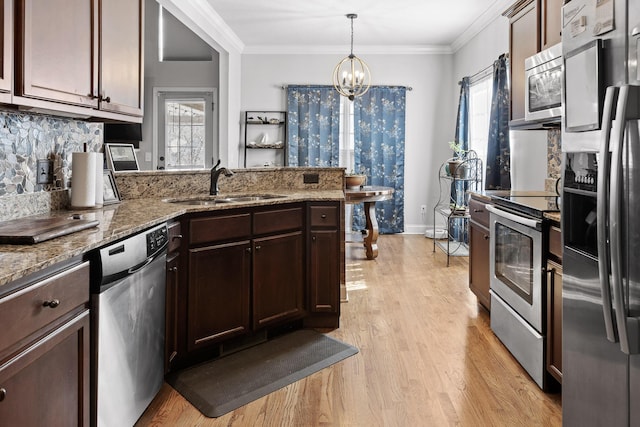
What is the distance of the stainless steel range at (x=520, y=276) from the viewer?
2.32m

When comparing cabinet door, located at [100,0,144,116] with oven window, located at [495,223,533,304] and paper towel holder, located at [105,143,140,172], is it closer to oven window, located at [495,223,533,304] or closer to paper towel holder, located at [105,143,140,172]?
paper towel holder, located at [105,143,140,172]

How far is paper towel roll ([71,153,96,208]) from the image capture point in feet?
7.91

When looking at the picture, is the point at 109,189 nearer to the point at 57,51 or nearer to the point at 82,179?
the point at 82,179

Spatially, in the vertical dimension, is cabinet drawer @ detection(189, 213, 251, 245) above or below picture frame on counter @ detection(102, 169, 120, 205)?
below

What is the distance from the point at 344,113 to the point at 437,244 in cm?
235

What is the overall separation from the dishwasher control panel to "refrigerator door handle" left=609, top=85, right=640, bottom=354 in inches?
62.9

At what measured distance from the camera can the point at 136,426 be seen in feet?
6.53

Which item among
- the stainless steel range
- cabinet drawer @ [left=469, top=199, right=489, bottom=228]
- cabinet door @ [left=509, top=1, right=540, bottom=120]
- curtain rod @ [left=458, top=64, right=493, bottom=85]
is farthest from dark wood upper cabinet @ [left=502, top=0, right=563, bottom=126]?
curtain rod @ [left=458, top=64, right=493, bottom=85]

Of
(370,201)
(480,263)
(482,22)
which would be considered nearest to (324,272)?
(480,263)

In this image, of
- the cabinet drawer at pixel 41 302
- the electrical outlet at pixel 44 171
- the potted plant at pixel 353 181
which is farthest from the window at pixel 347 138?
the cabinet drawer at pixel 41 302

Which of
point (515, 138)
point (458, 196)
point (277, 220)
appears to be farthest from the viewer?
point (458, 196)

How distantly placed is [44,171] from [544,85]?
8.64 ft

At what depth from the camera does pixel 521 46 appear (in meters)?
3.36

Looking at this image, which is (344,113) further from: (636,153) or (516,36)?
(636,153)
